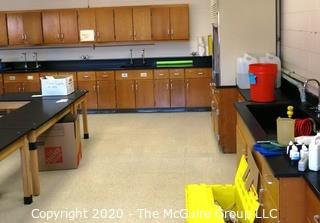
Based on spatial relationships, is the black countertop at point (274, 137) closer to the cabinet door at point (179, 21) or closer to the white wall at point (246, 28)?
the white wall at point (246, 28)

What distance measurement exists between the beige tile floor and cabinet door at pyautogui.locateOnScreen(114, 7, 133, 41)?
2181mm

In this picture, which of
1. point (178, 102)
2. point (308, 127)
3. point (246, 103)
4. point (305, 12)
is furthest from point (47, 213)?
point (178, 102)

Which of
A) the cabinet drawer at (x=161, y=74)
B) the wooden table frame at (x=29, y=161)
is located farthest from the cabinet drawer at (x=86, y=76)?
the wooden table frame at (x=29, y=161)

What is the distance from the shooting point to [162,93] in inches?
324

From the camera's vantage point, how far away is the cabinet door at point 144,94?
324 inches

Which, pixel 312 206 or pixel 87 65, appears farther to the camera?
pixel 87 65

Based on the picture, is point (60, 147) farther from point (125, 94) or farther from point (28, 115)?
point (125, 94)

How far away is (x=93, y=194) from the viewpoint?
431 cm

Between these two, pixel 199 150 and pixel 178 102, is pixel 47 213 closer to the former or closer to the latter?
pixel 199 150

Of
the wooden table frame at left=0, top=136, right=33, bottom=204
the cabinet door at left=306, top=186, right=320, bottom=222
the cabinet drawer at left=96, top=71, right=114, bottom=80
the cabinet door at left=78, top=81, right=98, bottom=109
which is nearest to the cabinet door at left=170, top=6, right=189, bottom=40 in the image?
the cabinet drawer at left=96, top=71, right=114, bottom=80

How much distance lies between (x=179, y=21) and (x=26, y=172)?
5.04 m

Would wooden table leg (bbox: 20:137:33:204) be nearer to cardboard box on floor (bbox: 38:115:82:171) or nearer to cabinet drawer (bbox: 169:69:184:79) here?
cardboard box on floor (bbox: 38:115:82:171)

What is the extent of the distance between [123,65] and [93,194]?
469cm

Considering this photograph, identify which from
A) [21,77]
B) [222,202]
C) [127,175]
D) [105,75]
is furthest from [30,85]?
[222,202]
